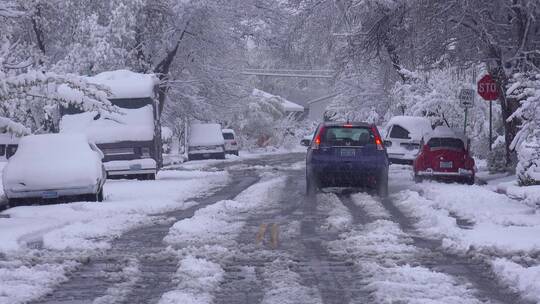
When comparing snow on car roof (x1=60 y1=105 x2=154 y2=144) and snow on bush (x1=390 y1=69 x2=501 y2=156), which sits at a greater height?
snow on bush (x1=390 y1=69 x2=501 y2=156)

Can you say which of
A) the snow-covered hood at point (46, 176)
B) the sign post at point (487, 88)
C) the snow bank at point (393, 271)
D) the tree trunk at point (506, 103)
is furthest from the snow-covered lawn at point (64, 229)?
the tree trunk at point (506, 103)

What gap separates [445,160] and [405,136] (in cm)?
871

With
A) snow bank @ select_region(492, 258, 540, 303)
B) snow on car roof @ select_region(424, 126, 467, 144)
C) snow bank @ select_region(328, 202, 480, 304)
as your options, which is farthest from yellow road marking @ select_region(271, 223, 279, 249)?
snow on car roof @ select_region(424, 126, 467, 144)

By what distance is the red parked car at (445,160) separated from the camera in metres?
22.8

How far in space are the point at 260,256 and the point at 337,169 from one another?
8866mm

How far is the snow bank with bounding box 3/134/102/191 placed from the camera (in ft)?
56.5

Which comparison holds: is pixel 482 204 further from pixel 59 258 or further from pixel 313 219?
pixel 59 258

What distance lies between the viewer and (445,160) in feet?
74.8

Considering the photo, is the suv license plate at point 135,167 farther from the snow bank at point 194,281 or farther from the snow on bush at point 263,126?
the snow on bush at point 263,126

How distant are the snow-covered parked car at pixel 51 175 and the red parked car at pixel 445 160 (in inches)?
354

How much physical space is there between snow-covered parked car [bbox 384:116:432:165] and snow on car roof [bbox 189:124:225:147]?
601 inches

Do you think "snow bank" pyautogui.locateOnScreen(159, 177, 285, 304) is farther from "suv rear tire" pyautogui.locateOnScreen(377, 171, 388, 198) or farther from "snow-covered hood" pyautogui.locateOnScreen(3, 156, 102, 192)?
"snow-covered hood" pyautogui.locateOnScreen(3, 156, 102, 192)

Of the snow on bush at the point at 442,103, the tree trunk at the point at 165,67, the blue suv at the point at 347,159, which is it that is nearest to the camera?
the blue suv at the point at 347,159

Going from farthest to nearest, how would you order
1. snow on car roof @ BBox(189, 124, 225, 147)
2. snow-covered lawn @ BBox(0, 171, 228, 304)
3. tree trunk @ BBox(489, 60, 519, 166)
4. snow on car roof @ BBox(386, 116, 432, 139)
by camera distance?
snow on car roof @ BBox(189, 124, 225, 147) < snow on car roof @ BBox(386, 116, 432, 139) < tree trunk @ BBox(489, 60, 519, 166) < snow-covered lawn @ BBox(0, 171, 228, 304)
